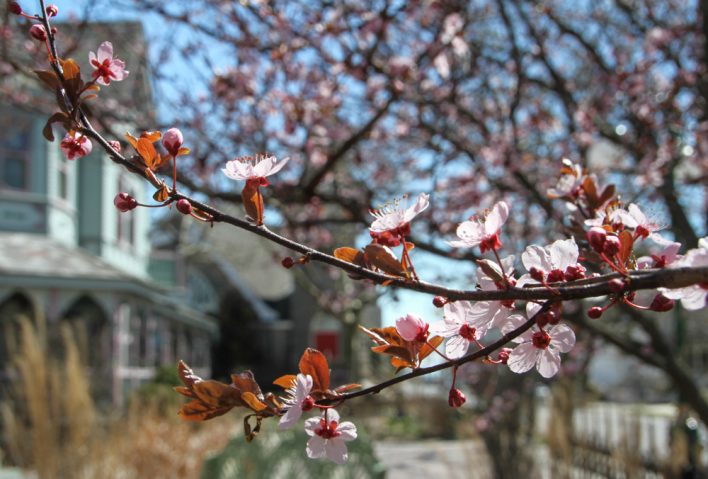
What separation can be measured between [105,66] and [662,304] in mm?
783

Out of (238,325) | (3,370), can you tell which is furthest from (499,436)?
(238,325)

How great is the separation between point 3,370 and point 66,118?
11.8 meters

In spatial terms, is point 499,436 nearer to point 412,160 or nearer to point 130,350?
point 412,160

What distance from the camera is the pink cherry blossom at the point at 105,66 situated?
0.98 metres

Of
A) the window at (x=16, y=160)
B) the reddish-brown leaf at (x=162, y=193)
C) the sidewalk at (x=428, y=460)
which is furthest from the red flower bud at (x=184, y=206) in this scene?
the window at (x=16, y=160)

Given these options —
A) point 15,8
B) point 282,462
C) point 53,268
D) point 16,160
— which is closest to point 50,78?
point 15,8

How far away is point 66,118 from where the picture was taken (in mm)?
908

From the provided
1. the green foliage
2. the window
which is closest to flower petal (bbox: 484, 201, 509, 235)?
the green foliage

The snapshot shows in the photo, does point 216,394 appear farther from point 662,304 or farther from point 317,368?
point 662,304

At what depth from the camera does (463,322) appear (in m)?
0.91

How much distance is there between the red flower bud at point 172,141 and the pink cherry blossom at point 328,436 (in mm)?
387

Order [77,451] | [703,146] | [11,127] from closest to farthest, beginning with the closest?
[77,451] → [703,146] → [11,127]

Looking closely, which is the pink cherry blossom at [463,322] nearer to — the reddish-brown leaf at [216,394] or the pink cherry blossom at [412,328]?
the pink cherry blossom at [412,328]

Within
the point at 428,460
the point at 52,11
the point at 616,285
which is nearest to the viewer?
the point at 616,285
